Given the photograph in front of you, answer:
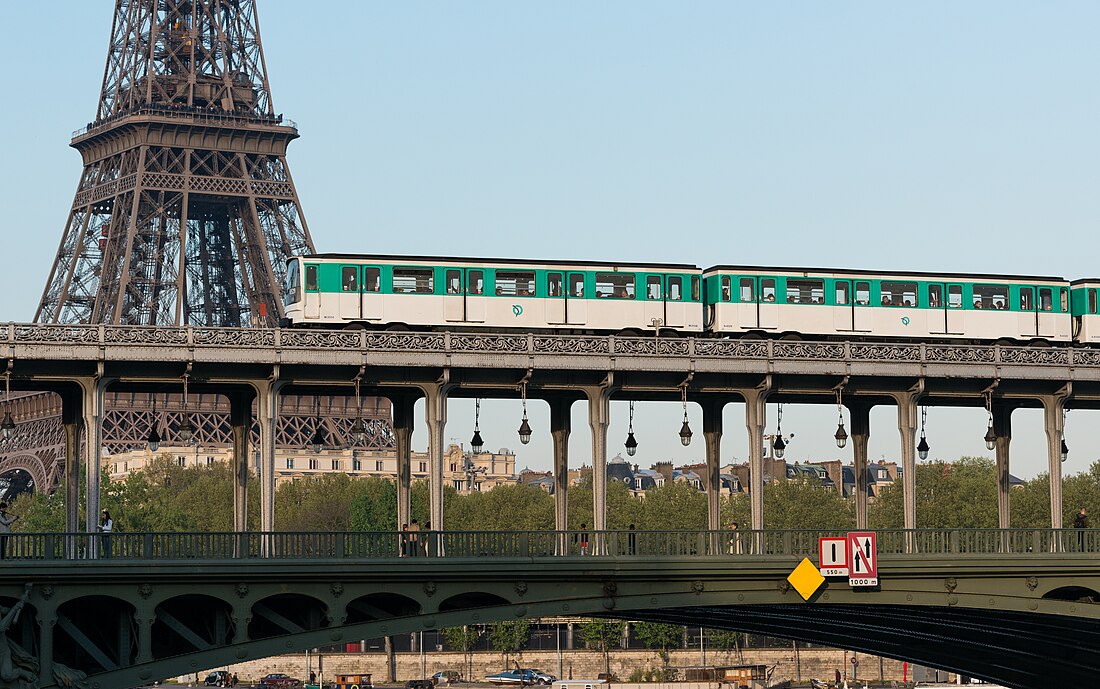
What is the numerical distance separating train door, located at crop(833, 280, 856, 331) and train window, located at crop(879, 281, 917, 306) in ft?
4.82

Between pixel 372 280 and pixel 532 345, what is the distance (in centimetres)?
1269

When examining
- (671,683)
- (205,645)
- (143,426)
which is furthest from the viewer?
(143,426)

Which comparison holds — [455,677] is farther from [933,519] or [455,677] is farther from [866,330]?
[866,330]

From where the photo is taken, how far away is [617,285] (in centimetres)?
8025

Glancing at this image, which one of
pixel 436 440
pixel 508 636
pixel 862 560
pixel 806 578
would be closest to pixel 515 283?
pixel 436 440

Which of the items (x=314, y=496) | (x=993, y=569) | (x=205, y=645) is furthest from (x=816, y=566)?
(x=314, y=496)

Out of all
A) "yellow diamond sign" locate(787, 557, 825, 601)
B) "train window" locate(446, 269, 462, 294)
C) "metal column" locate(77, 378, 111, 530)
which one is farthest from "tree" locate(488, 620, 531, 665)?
"metal column" locate(77, 378, 111, 530)

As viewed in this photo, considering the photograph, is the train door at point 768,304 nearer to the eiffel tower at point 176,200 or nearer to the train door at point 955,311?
the train door at point 955,311

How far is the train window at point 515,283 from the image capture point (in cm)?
7812

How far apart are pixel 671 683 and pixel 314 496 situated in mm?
50198

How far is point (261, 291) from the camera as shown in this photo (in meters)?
159

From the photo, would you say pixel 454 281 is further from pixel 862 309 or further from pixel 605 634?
pixel 605 634

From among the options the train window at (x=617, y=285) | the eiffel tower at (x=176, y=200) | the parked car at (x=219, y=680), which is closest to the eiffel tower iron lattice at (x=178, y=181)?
the eiffel tower at (x=176, y=200)

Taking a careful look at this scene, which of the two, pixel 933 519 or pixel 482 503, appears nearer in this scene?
pixel 933 519
